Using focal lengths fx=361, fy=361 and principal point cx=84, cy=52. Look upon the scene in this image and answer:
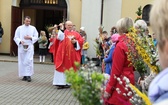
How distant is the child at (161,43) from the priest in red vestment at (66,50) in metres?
8.10

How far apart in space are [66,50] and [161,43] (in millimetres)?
8289

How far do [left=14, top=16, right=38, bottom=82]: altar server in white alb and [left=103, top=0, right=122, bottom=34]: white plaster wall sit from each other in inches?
297

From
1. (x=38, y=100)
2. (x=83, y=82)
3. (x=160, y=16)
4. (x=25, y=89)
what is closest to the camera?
(x=160, y=16)

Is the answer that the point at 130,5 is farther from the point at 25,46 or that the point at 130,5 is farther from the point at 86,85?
the point at 86,85

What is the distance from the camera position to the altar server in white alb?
10.8 meters

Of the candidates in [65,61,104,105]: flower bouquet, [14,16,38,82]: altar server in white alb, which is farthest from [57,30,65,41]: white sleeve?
[65,61,104,105]: flower bouquet

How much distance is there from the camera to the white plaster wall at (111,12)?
17.9 m

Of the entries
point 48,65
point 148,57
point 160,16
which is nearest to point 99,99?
point 160,16

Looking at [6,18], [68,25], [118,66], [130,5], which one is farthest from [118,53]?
[6,18]

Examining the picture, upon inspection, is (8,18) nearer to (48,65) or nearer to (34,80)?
(48,65)

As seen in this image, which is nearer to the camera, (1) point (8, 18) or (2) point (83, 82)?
(2) point (83, 82)

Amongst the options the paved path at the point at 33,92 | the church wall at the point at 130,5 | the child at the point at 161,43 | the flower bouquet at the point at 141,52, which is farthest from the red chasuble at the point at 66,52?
the church wall at the point at 130,5

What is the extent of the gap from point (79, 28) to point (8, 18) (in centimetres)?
376

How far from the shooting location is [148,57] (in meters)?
3.27
